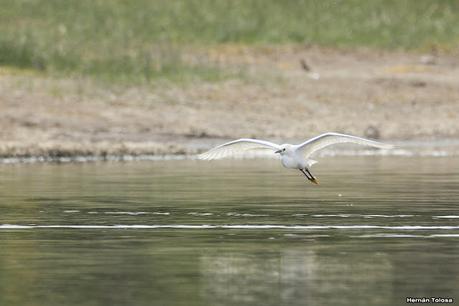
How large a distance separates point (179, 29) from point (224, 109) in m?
9.82

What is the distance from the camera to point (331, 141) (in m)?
19.3

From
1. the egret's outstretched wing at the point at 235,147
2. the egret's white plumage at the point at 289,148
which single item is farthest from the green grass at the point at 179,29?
the egret's white plumage at the point at 289,148

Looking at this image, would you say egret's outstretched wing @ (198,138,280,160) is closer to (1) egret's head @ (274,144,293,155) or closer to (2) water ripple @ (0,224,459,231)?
(1) egret's head @ (274,144,293,155)

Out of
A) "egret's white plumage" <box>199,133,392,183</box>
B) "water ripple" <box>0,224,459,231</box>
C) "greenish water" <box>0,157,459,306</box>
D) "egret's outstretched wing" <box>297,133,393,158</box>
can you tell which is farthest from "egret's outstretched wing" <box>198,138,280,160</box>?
"water ripple" <box>0,224,459,231</box>

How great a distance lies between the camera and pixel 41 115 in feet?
108

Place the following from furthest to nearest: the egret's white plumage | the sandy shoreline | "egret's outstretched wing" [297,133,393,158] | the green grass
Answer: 1. the green grass
2. the sandy shoreline
3. the egret's white plumage
4. "egret's outstretched wing" [297,133,393,158]

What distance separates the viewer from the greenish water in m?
12.7

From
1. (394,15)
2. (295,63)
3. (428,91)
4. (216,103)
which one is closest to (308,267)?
(216,103)

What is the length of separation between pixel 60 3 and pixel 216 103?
36.7ft

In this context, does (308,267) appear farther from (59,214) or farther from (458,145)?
(458,145)

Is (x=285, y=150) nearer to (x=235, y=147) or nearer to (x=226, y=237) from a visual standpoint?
(x=235, y=147)

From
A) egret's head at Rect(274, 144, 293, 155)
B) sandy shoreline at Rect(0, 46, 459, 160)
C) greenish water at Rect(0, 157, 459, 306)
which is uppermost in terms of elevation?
sandy shoreline at Rect(0, 46, 459, 160)

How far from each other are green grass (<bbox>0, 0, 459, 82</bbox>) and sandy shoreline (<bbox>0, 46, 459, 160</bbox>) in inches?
54.6

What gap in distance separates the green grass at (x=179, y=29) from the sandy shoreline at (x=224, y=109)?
1387 mm
